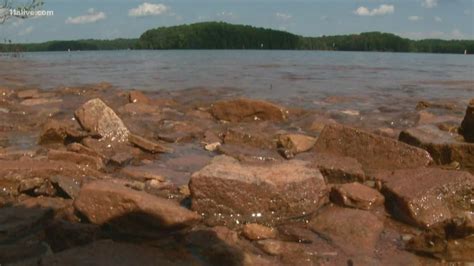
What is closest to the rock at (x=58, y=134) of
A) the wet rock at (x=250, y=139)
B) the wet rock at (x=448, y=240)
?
the wet rock at (x=250, y=139)

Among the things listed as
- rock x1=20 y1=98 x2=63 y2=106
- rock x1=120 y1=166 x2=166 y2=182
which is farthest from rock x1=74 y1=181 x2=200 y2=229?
rock x1=20 y1=98 x2=63 y2=106

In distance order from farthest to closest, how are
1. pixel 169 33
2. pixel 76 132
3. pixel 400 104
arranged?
pixel 169 33 → pixel 400 104 → pixel 76 132

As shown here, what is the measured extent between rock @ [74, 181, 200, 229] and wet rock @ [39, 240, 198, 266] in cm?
25

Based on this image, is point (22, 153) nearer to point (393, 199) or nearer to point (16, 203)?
point (16, 203)

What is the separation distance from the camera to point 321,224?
13.0ft

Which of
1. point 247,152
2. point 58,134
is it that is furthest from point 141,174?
point 58,134

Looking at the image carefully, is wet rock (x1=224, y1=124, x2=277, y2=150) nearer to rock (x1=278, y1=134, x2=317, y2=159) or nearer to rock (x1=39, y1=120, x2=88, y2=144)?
rock (x1=278, y1=134, x2=317, y2=159)

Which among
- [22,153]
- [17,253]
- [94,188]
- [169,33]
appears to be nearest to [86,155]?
[22,153]

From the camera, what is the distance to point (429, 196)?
4156 millimetres

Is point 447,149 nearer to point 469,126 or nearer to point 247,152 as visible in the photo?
point 469,126

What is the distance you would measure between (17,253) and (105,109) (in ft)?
12.0

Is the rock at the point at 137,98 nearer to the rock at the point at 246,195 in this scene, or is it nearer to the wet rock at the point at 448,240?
the rock at the point at 246,195

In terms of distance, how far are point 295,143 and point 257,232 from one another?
9.69ft

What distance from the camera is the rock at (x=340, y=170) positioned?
5.00 meters
